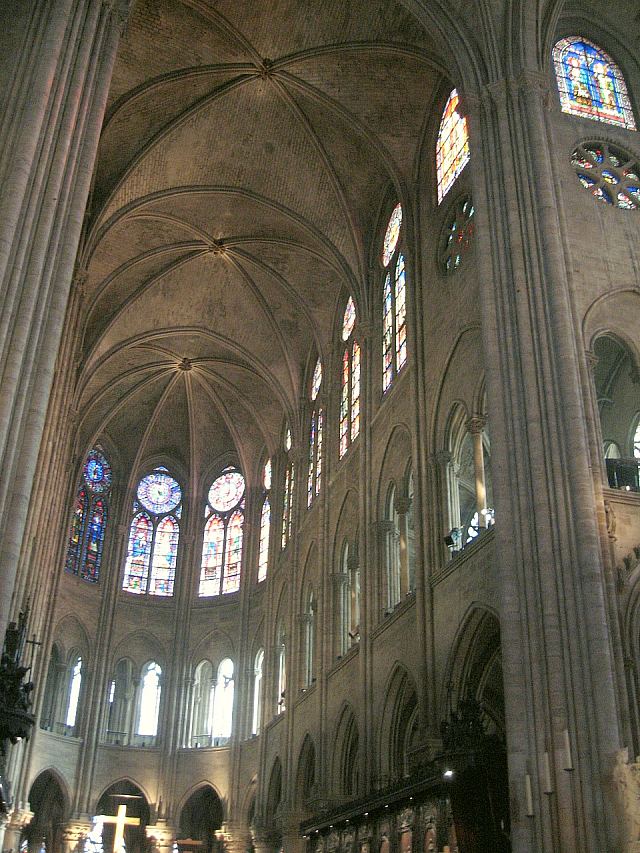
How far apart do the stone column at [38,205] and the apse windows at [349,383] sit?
43.2 ft

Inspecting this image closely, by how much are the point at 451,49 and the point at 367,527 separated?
10735 mm

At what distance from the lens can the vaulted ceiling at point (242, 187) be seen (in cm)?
2311

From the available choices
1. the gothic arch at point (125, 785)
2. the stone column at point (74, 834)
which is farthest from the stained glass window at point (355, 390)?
the stone column at point (74, 834)

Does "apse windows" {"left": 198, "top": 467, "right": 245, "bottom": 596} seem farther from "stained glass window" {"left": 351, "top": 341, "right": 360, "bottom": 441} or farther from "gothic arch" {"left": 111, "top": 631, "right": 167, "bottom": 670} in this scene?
"stained glass window" {"left": 351, "top": 341, "right": 360, "bottom": 441}

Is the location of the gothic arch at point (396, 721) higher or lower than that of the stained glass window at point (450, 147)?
lower

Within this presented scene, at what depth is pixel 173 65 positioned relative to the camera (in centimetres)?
2355

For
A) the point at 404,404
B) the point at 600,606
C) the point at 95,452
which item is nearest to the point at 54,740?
the point at 95,452

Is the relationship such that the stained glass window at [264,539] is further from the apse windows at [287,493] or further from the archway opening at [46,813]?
the archway opening at [46,813]

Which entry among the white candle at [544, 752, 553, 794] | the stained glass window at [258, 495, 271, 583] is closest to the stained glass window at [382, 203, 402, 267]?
the stained glass window at [258, 495, 271, 583]

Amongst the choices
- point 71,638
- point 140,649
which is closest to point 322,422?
point 140,649

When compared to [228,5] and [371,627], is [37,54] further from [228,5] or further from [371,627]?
[371,627]

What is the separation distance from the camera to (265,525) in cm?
3641

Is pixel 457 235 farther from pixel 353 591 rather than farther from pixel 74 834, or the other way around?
pixel 74 834

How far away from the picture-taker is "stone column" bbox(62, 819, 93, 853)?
31609mm
